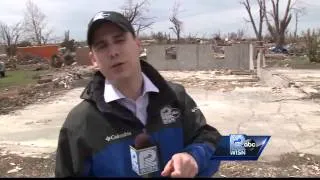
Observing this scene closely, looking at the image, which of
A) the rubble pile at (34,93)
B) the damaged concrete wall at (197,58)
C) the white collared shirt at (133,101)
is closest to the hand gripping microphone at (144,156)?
the white collared shirt at (133,101)

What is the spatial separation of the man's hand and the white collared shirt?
326 mm

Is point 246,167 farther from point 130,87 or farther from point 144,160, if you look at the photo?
point 144,160

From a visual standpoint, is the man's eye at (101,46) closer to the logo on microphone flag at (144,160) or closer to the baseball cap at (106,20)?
the baseball cap at (106,20)

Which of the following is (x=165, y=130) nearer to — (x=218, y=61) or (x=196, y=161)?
(x=196, y=161)

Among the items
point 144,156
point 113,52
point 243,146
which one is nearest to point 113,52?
point 113,52

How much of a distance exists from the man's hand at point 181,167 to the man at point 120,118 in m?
0.10

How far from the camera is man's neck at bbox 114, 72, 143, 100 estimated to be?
2.15 m

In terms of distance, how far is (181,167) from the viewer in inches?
70.6

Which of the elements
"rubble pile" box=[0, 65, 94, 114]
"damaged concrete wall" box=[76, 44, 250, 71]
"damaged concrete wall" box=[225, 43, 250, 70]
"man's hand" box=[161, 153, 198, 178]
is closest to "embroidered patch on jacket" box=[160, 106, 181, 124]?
"man's hand" box=[161, 153, 198, 178]

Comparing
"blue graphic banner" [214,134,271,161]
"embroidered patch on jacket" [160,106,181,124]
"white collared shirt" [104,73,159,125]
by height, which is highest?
"white collared shirt" [104,73,159,125]

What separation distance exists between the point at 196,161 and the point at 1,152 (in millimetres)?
6808

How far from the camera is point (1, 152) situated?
8.11 metres

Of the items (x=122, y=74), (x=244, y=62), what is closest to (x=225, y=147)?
(x=122, y=74)

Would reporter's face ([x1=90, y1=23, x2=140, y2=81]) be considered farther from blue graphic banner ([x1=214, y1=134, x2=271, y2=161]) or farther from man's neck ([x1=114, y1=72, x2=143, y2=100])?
blue graphic banner ([x1=214, y1=134, x2=271, y2=161])
